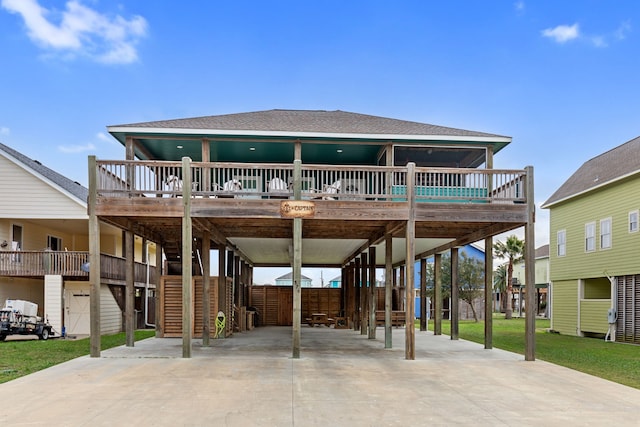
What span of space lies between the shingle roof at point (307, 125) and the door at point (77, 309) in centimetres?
1040

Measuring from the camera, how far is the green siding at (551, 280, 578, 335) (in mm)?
24516

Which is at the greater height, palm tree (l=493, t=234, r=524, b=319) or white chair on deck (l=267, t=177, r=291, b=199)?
white chair on deck (l=267, t=177, r=291, b=199)

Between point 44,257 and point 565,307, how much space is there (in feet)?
76.0

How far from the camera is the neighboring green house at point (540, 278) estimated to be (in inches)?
1893

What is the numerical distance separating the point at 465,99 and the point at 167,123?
19.1 m

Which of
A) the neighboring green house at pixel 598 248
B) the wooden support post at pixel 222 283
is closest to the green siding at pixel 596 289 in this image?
the neighboring green house at pixel 598 248

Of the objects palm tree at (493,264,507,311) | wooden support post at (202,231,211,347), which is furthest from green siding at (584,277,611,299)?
palm tree at (493,264,507,311)

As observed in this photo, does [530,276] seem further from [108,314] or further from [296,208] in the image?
[108,314]

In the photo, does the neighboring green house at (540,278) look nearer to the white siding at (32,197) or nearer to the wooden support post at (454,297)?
the wooden support post at (454,297)

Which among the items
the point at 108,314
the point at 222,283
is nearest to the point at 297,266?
the point at 222,283

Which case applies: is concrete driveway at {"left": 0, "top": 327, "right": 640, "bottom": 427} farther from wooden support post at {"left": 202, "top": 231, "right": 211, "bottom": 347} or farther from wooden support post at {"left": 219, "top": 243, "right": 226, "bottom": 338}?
wooden support post at {"left": 219, "top": 243, "right": 226, "bottom": 338}

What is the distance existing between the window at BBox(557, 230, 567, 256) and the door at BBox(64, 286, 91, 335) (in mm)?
21914

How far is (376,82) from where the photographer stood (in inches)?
1330

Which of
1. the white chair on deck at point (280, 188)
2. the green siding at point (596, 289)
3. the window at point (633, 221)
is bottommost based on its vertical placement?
the green siding at point (596, 289)
